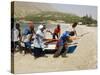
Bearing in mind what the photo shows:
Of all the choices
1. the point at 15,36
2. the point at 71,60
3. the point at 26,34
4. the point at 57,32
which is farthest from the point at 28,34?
the point at 71,60

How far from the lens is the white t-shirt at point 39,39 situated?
209cm

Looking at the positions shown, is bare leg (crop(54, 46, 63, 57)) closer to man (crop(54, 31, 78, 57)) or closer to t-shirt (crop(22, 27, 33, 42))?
man (crop(54, 31, 78, 57))

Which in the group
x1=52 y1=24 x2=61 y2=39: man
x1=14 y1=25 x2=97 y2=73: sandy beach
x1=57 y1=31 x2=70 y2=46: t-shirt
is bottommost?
x1=14 y1=25 x2=97 y2=73: sandy beach

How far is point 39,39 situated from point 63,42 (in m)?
0.25

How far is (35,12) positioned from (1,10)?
0.31 m

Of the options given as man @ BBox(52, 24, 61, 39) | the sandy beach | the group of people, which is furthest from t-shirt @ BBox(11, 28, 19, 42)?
man @ BBox(52, 24, 61, 39)

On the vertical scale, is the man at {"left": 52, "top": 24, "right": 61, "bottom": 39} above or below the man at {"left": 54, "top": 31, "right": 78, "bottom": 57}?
above

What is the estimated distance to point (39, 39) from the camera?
2.10 m

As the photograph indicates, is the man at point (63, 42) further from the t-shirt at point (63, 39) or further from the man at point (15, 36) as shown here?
the man at point (15, 36)

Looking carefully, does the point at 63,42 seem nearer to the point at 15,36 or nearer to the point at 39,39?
the point at 39,39

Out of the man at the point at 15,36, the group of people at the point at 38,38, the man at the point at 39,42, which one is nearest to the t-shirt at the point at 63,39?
the group of people at the point at 38,38

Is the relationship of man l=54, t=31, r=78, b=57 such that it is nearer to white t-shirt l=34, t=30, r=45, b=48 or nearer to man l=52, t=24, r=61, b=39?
man l=52, t=24, r=61, b=39

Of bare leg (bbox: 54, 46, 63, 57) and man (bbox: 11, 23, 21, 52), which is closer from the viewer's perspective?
man (bbox: 11, 23, 21, 52)

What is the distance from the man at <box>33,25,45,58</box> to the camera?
209cm
